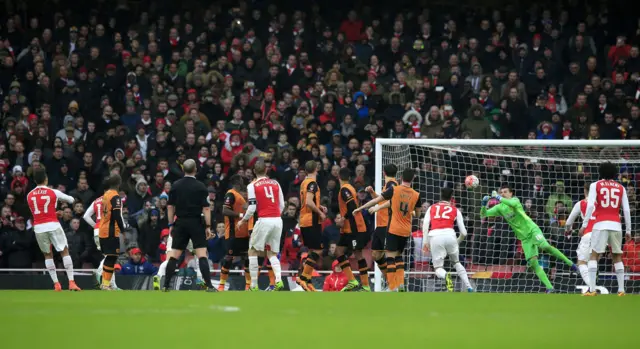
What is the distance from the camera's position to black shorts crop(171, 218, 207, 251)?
46.9 feet

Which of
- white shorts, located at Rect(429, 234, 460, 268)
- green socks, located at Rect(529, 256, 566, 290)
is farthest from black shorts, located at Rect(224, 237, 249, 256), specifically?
green socks, located at Rect(529, 256, 566, 290)

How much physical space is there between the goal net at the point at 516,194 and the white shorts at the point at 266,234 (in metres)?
3.15

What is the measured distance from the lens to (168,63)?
79.3 ft

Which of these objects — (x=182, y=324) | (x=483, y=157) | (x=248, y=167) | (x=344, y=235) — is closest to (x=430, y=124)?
(x=483, y=157)

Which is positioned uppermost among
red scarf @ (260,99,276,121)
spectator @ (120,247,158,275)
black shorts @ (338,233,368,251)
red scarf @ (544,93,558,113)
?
red scarf @ (544,93,558,113)

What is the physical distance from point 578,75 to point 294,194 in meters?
7.55

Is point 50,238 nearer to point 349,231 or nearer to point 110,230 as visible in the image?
point 110,230

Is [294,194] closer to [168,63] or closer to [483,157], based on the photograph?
[483,157]

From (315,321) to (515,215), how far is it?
8.07 metres

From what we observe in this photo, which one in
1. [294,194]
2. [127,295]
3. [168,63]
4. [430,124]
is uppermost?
[168,63]

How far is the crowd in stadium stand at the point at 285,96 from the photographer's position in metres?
19.5

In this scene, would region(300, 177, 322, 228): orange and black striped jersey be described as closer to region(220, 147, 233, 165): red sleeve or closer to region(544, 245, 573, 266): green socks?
region(544, 245, 573, 266): green socks

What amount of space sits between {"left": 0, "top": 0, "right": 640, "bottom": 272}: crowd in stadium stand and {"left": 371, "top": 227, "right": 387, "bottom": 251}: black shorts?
98.2 inches

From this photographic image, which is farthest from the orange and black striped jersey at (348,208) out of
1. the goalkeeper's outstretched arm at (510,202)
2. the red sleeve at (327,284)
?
the goalkeeper's outstretched arm at (510,202)
